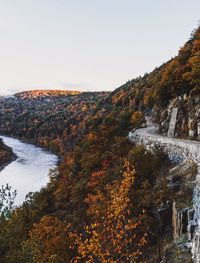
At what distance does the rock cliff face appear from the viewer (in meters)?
40.1

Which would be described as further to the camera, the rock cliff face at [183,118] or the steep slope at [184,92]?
the steep slope at [184,92]

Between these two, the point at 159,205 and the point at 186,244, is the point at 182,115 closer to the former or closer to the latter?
the point at 159,205

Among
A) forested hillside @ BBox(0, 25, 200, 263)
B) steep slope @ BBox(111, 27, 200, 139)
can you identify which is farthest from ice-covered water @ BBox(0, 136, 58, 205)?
steep slope @ BBox(111, 27, 200, 139)

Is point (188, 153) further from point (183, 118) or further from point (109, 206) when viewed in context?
point (183, 118)

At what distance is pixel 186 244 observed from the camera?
18547 millimetres

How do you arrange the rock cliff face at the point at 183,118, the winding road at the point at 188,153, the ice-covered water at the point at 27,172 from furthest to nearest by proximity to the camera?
the ice-covered water at the point at 27,172
the rock cliff face at the point at 183,118
the winding road at the point at 188,153

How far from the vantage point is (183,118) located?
147 ft

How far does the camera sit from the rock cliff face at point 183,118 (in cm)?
4006

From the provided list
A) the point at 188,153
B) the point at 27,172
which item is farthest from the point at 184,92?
the point at 27,172

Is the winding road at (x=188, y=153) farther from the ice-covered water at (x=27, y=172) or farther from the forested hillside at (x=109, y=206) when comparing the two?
the ice-covered water at (x=27, y=172)

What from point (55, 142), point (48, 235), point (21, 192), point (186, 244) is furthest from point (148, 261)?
point (55, 142)

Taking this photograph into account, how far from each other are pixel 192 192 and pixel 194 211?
2902 millimetres

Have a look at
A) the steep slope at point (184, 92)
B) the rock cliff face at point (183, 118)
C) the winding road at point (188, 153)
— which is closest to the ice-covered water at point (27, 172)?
the steep slope at point (184, 92)

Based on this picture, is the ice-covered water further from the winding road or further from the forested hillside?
the winding road
